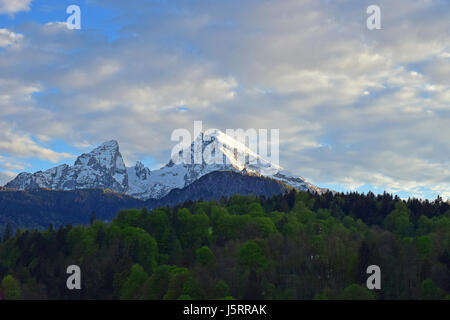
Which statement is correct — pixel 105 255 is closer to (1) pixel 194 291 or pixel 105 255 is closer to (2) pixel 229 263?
(2) pixel 229 263

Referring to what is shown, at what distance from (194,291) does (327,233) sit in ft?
260

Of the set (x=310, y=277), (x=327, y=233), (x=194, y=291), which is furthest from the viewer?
(x=327, y=233)

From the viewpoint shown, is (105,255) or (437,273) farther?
(105,255)

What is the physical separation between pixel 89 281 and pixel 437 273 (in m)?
98.7

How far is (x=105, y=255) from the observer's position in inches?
7421
